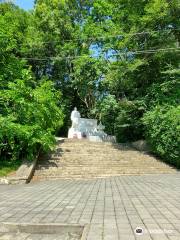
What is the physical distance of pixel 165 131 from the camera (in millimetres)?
20844

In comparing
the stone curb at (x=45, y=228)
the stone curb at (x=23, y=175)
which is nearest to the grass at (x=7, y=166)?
the stone curb at (x=23, y=175)

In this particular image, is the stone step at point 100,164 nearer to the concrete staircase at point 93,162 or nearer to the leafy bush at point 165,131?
the concrete staircase at point 93,162

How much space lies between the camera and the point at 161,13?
22547mm

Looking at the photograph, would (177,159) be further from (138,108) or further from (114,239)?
(114,239)

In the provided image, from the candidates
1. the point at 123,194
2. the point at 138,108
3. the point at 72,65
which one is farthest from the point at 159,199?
the point at 72,65

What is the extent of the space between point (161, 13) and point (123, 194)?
49.3 ft

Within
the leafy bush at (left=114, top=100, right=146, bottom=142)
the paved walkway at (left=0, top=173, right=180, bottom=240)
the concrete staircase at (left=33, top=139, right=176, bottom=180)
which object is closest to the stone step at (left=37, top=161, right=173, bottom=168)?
the concrete staircase at (left=33, top=139, right=176, bottom=180)

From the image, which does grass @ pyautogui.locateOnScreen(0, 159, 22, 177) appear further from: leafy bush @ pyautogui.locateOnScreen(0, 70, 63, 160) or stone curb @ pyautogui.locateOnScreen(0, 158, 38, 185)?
stone curb @ pyautogui.locateOnScreen(0, 158, 38, 185)

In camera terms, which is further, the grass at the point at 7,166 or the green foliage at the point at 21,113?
the green foliage at the point at 21,113

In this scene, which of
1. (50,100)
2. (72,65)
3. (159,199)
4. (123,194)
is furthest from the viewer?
(72,65)

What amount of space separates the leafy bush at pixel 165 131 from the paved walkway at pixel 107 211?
376 inches

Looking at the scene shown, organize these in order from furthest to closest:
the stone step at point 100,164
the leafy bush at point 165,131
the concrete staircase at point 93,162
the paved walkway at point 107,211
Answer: the leafy bush at point 165,131
the stone step at point 100,164
the concrete staircase at point 93,162
the paved walkway at point 107,211

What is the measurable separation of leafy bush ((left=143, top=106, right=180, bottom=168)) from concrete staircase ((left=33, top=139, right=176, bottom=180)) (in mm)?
589

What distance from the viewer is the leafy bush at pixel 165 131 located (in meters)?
20.1
